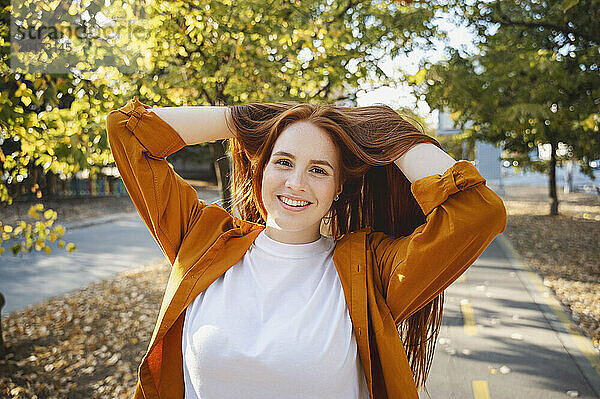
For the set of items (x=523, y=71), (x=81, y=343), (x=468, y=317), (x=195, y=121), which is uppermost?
(x=523, y=71)

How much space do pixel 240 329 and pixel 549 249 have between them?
1145 cm

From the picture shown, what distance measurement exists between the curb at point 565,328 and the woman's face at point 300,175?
3834 mm

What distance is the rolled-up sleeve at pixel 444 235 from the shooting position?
6.14 feet

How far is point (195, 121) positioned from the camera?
2.28 meters

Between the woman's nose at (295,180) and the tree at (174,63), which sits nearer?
the woman's nose at (295,180)

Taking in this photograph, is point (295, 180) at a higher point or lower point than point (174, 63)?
lower

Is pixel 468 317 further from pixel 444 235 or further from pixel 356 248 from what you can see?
pixel 444 235

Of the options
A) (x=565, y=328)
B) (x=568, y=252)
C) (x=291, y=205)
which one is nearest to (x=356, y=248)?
(x=291, y=205)

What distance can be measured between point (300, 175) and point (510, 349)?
461cm

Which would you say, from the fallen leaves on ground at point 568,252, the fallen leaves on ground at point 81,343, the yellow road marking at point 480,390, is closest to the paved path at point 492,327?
the yellow road marking at point 480,390

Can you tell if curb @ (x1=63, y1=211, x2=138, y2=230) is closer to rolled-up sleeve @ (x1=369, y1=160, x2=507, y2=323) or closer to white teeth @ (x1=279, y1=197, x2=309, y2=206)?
white teeth @ (x1=279, y1=197, x2=309, y2=206)

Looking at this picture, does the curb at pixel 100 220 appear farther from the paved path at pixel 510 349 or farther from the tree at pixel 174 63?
the paved path at pixel 510 349

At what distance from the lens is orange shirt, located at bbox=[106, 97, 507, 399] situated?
1902 mm

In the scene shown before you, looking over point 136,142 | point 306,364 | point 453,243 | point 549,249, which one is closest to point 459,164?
point 453,243
